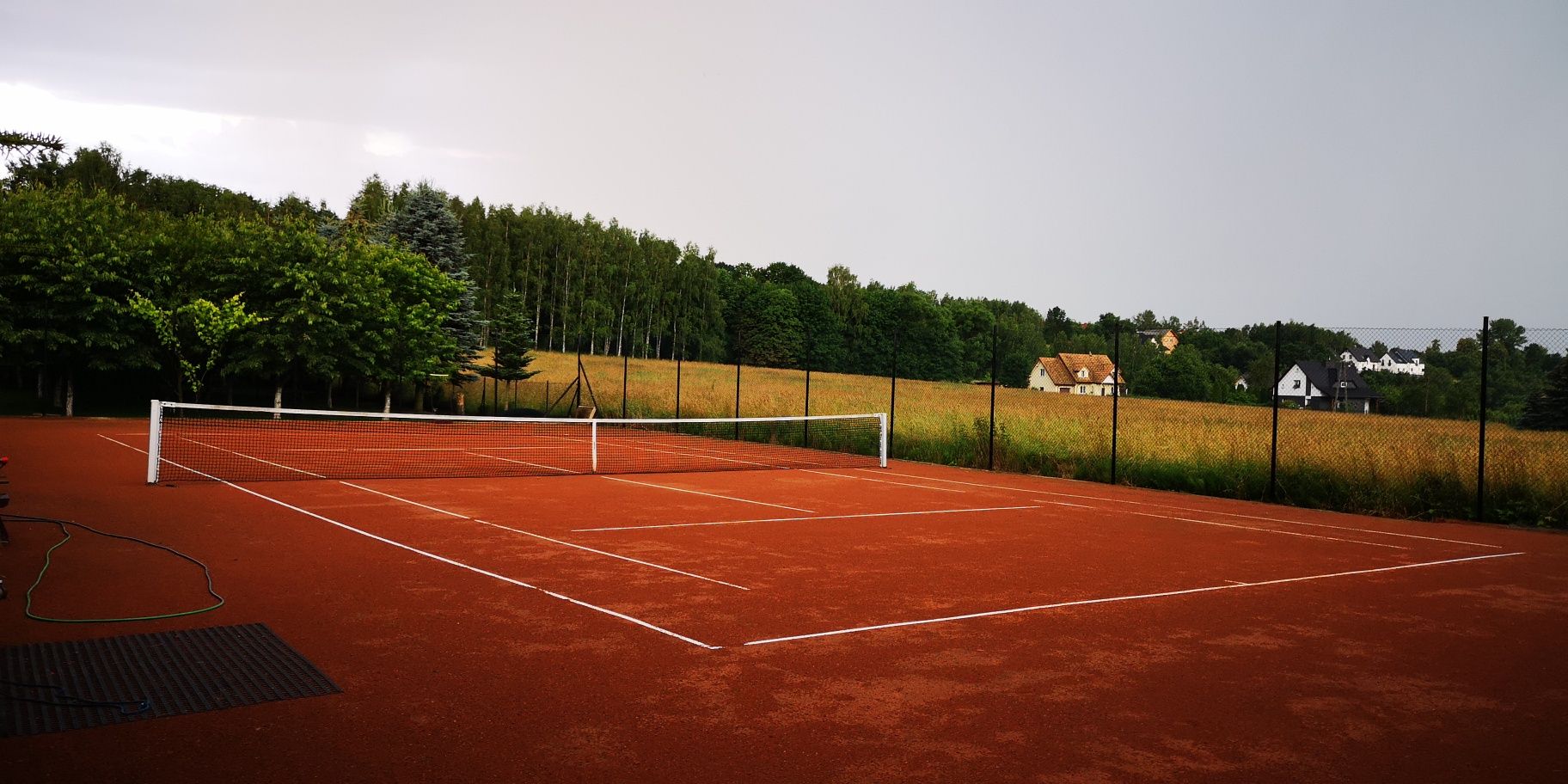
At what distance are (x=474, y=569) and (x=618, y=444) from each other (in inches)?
603

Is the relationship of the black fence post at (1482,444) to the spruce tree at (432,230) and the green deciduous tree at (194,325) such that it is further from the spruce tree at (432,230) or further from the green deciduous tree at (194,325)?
the spruce tree at (432,230)

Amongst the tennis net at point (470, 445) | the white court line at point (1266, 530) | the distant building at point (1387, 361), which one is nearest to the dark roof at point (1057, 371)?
the tennis net at point (470, 445)

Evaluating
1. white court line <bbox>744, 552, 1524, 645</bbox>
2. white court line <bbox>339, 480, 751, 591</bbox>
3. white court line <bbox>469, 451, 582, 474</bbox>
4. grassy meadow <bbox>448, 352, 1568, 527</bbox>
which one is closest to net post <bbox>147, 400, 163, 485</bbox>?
white court line <bbox>339, 480, 751, 591</bbox>

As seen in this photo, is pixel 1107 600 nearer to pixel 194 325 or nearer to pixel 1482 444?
pixel 1482 444

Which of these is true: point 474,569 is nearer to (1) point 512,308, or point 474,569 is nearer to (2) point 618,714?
(2) point 618,714

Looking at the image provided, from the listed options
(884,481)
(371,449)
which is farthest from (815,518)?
(371,449)

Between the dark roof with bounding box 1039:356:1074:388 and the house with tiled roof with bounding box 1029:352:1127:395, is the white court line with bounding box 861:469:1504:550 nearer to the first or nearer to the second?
the house with tiled roof with bounding box 1029:352:1127:395

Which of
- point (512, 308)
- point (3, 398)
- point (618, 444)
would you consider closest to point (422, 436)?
point (618, 444)

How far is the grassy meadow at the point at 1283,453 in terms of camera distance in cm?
1320

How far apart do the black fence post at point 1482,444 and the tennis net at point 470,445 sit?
9.46 m

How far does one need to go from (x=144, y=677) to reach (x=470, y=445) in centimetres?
1804

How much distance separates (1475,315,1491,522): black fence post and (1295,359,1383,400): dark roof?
2.90m

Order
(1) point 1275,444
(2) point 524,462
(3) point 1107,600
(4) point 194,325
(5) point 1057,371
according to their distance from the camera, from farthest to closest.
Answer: (5) point 1057,371 → (4) point 194,325 → (2) point 524,462 → (1) point 1275,444 → (3) point 1107,600

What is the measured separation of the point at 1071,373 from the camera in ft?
280
